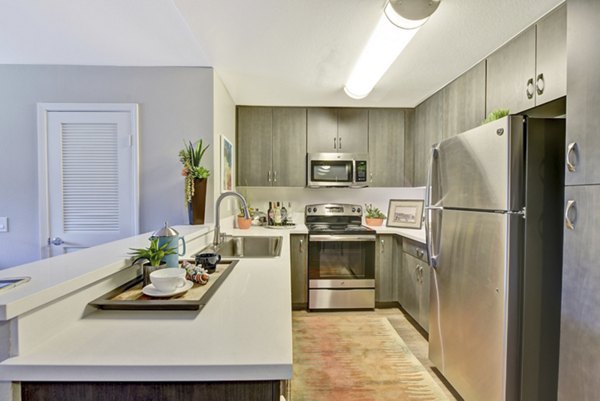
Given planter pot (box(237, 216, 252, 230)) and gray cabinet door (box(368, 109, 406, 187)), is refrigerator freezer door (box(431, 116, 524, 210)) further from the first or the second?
planter pot (box(237, 216, 252, 230))

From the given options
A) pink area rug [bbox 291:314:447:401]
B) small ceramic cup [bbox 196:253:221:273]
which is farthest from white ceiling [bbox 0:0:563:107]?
pink area rug [bbox 291:314:447:401]

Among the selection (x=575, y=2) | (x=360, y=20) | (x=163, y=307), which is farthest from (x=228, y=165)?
(x=575, y=2)

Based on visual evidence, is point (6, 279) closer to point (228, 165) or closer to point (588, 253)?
point (588, 253)

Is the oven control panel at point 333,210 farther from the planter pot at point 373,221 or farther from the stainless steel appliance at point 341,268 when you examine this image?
the stainless steel appliance at point 341,268

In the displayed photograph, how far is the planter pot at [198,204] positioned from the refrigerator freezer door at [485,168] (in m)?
1.75

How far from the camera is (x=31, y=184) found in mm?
2379

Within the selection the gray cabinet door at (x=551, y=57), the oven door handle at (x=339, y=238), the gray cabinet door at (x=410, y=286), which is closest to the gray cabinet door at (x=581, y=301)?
the gray cabinet door at (x=551, y=57)

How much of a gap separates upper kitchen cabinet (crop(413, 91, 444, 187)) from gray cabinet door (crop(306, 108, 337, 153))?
0.95 meters

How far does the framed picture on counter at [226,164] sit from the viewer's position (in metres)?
2.67

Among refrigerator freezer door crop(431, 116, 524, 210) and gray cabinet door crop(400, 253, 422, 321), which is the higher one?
refrigerator freezer door crop(431, 116, 524, 210)

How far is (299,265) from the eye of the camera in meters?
3.02

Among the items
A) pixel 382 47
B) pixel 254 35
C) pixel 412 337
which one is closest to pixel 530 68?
pixel 382 47

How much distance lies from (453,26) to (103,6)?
208 cm

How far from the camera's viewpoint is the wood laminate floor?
6.27ft
